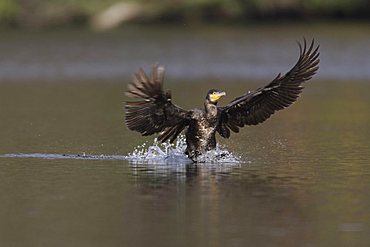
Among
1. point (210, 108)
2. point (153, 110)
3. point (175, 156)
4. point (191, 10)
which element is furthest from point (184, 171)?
point (191, 10)

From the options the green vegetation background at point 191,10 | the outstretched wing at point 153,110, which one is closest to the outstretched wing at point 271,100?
the outstretched wing at point 153,110

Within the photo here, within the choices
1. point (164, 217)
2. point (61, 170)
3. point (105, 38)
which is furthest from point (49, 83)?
point (164, 217)

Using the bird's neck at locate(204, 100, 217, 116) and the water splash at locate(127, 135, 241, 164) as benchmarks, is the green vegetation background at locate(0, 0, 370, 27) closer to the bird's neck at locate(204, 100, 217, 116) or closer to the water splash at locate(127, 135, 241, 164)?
the water splash at locate(127, 135, 241, 164)

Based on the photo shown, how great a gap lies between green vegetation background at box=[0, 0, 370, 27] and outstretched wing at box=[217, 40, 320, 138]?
32086 millimetres

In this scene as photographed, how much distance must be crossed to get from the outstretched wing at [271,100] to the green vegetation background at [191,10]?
32.1 metres

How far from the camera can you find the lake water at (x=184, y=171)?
36.5 feet

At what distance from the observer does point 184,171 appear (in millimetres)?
14969

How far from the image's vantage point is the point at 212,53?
3703 cm

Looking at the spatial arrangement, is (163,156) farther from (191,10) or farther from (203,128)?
(191,10)

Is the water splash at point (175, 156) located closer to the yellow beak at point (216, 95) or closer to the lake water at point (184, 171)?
the lake water at point (184, 171)

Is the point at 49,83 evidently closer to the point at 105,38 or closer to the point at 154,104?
the point at 105,38

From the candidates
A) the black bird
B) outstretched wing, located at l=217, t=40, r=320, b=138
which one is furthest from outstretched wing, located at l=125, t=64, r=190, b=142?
outstretched wing, located at l=217, t=40, r=320, b=138

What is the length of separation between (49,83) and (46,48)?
9.98 meters

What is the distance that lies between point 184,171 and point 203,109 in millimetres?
1101
